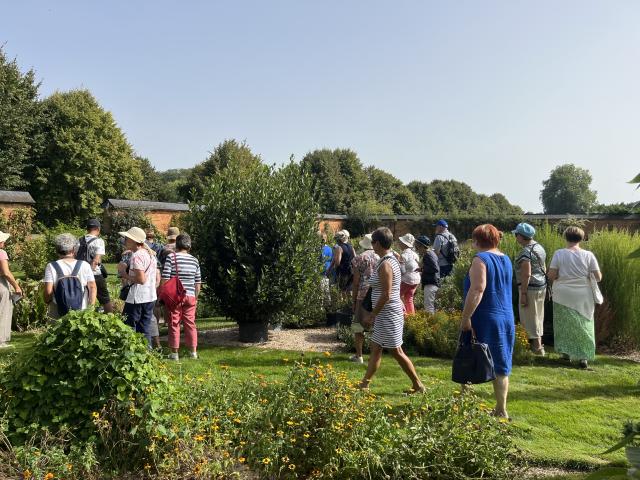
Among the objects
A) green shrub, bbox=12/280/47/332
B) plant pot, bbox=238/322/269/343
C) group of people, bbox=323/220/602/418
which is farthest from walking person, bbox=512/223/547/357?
green shrub, bbox=12/280/47/332

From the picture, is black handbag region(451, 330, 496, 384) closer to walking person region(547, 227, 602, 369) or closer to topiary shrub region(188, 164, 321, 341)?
walking person region(547, 227, 602, 369)

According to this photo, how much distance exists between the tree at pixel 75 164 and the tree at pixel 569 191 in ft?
271

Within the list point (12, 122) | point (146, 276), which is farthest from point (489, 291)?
point (12, 122)

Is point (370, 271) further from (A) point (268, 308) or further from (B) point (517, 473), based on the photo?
(B) point (517, 473)

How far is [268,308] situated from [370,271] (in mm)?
2072

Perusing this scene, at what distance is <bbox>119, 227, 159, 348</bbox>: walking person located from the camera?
6.88 meters

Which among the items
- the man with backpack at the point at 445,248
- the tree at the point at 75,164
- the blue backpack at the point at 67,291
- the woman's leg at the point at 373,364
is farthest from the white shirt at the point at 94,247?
the tree at the point at 75,164

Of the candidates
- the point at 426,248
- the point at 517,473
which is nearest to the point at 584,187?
the point at 426,248

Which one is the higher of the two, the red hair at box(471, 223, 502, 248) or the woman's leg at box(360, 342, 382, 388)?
the red hair at box(471, 223, 502, 248)

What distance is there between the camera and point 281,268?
8.63m

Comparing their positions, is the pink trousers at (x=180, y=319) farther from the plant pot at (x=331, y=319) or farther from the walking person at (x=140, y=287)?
the plant pot at (x=331, y=319)

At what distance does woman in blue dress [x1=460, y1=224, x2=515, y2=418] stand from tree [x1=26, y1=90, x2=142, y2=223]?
3657cm

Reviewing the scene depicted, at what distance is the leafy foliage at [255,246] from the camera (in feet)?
28.1

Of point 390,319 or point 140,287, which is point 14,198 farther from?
point 390,319
